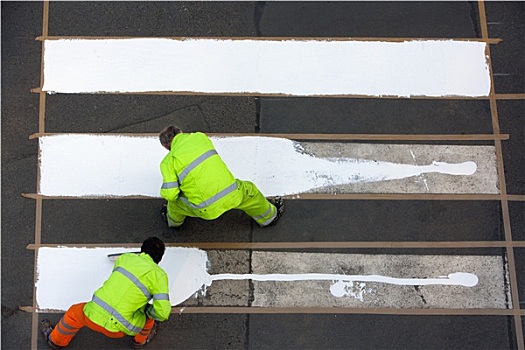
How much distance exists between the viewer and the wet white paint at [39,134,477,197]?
682cm

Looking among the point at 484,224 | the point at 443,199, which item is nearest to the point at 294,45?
the point at 443,199

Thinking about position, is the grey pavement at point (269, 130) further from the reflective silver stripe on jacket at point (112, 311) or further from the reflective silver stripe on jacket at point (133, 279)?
the reflective silver stripe on jacket at point (133, 279)

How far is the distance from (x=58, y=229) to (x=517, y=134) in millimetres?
5899

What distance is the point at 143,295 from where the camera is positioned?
17.3 feet

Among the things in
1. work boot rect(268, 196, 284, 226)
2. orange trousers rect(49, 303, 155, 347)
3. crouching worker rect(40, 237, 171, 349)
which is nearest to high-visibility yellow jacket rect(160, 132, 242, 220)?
crouching worker rect(40, 237, 171, 349)

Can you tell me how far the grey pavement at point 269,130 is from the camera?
656 cm

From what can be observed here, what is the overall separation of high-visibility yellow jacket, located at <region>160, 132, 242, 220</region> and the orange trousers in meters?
1.50

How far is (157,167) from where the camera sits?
6828mm

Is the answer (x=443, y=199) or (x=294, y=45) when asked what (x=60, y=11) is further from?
(x=443, y=199)

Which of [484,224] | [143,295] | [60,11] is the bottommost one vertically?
[143,295]

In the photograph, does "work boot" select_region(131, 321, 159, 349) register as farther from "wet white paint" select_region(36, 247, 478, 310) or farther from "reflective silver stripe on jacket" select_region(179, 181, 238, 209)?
"reflective silver stripe on jacket" select_region(179, 181, 238, 209)

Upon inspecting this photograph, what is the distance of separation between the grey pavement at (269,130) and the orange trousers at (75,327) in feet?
1.03

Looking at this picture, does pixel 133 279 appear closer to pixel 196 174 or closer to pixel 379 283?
pixel 196 174

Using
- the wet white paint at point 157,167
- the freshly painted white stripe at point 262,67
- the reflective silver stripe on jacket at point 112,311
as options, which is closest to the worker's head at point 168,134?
the wet white paint at point 157,167
